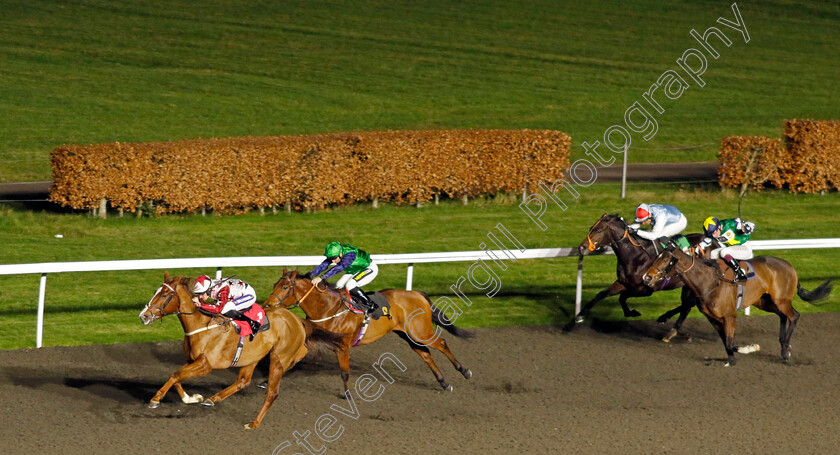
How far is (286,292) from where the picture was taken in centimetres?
820

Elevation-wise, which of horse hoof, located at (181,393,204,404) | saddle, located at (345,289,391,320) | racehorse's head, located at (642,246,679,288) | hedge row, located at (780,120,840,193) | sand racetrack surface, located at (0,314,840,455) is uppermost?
hedge row, located at (780,120,840,193)

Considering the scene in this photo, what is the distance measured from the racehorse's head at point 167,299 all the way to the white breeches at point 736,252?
17.3 feet

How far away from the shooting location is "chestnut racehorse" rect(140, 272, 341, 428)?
766cm

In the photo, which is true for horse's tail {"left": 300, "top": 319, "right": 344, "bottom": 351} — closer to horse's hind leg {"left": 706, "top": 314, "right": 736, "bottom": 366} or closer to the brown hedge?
horse's hind leg {"left": 706, "top": 314, "right": 736, "bottom": 366}

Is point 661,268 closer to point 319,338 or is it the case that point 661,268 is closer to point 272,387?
point 319,338

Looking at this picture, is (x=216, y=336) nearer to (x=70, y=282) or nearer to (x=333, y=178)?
(x=70, y=282)

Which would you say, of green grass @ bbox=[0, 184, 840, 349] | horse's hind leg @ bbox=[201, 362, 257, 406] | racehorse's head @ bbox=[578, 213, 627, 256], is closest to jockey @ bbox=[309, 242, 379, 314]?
horse's hind leg @ bbox=[201, 362, 257, 406]

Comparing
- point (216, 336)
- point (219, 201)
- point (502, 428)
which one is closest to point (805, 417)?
point (502, 428)

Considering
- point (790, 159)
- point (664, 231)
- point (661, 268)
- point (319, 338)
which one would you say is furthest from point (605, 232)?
point (790, 159)

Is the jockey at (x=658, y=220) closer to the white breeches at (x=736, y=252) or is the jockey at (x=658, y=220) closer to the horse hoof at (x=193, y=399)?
the white breeches at (x=736, y=252)

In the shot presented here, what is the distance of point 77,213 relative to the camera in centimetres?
1473

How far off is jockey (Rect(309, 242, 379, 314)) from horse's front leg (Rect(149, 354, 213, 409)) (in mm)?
1120

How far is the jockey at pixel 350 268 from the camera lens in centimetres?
845

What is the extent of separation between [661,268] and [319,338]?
328cm
